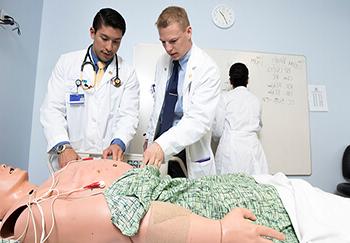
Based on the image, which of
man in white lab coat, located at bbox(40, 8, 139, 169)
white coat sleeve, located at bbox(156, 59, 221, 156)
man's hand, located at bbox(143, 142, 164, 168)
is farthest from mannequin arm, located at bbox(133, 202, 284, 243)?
man in white lab coat, located at bbox(40, 8, 139, 169)

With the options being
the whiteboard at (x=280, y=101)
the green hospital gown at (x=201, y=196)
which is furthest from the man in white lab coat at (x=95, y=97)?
the whiteboard at (x=280, y=101)

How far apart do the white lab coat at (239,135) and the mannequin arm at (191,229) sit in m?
1.20

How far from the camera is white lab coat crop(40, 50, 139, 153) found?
1.38m

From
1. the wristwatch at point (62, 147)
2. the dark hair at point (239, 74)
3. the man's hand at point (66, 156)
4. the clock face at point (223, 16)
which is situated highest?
the clock face at point (223, 16)

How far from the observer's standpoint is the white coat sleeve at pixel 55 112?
49.1 inches

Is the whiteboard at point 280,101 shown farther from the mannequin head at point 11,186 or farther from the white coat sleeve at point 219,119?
the mannequin head at point 11,186

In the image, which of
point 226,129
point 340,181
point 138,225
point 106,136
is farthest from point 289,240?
point 340,181

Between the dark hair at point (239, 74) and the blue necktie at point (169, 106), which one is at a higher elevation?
the dark hair at point (239, 74)

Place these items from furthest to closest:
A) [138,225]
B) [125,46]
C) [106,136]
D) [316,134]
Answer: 1. [316,134]
2. [125,46]
3. [106,136]
4. [138,225]

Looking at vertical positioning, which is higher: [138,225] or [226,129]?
[226,129]

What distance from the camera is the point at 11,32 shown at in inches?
61.4

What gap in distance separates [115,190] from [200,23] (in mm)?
1846

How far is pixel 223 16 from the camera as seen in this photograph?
2230 millimetres

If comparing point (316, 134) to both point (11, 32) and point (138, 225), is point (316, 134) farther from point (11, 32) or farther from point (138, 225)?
point (11, 32)
